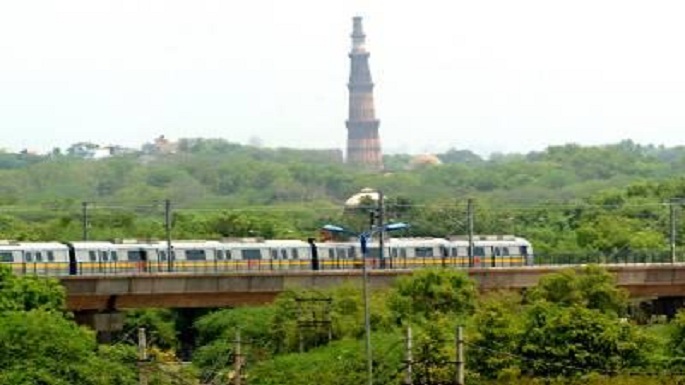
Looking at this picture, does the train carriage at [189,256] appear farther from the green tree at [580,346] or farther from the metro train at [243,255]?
the green tree at [580,346]

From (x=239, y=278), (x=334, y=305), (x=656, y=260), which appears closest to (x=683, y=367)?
(x=334, y=305)

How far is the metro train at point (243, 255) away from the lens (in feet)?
329

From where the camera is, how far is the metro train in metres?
100

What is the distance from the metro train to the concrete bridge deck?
7.54 ft

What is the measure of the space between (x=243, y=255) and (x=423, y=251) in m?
9.09

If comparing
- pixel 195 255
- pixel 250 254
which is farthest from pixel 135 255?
pixel 250 254

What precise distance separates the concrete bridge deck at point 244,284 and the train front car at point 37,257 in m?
2.56

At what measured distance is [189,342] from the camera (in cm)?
10519

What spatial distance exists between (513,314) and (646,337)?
9.75 m

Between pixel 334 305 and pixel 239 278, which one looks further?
pixel 239 278

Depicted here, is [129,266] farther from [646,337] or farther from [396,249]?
[646,337]

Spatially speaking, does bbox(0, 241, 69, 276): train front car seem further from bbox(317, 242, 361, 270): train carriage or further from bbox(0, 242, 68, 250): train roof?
bbox(317, 242, 361, 270): train carriage

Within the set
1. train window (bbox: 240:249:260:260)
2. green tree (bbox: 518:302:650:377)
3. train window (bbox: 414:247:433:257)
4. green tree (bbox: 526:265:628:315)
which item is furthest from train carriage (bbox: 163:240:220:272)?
green tree (bbox: 518:302:650:377)

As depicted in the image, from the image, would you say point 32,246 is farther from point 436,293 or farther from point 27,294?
point 436,293
